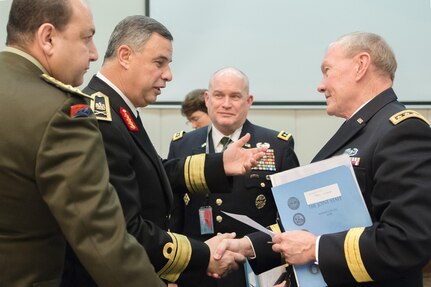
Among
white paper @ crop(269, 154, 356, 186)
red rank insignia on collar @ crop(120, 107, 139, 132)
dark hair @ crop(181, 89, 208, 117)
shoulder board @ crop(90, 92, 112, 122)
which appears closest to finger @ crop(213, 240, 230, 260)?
white paper @ crop(269, 154, 356, 186)

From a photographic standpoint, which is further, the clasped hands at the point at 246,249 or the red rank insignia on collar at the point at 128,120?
the red rank insignia on collar at the point at 128,120

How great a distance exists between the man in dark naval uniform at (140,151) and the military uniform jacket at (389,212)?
483mm

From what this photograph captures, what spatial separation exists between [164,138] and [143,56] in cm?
237

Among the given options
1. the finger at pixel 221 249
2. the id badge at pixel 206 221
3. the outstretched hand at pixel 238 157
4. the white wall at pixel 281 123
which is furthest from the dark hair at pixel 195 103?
the finger at pixel 221 249

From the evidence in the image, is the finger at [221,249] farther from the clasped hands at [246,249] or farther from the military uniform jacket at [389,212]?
the military uniform jacket at [389,212]

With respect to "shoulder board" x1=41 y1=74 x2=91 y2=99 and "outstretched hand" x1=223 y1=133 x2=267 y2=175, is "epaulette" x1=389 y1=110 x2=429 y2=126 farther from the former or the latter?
"shoulder board" x1=41 y1=74 x2=91 y2=99

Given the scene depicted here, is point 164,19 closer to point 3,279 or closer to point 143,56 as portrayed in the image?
point 143,56

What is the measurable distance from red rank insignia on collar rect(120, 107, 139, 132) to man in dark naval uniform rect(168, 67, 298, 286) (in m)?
1.03

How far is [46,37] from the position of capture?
61.8 inches

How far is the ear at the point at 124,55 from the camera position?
2129mm

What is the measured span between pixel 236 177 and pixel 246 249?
2.40 feet

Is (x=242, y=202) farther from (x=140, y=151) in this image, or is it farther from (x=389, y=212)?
(x=389, y=212)

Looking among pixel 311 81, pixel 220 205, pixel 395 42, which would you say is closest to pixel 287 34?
pixel 311 81

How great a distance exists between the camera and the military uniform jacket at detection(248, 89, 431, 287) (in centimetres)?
176
